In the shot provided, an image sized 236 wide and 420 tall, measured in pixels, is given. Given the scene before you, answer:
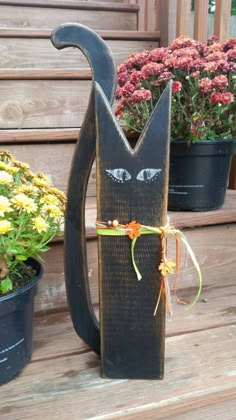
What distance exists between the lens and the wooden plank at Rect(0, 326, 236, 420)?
28.0 inches

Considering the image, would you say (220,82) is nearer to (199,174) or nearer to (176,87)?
(176,87)

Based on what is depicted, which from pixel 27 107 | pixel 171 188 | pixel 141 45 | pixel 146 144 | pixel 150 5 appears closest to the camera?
pixel 146 144

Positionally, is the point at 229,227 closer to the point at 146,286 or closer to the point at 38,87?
the point at 146,286

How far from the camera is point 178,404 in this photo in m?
0.74

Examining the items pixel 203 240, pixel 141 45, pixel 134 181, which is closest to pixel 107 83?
pixel 134 181

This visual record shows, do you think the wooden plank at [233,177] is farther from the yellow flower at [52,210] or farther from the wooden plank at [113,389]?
the yellow flower at [52,210]

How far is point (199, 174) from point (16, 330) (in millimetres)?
572

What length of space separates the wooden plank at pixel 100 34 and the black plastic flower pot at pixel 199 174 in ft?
2.75

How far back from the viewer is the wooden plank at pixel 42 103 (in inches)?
51.9

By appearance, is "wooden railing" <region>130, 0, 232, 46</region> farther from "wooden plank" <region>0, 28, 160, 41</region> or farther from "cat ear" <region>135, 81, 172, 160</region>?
"cat ear" <region>135, 81, 172, 160</region>

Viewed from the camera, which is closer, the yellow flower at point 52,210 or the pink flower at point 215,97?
the yellow flower at point 52,210

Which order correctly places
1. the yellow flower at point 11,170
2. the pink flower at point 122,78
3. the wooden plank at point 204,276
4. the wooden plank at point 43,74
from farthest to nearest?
the wooden plank at point 43,74 → the pink flower at point 122,78 → the wooden plank at point 204,276 → the yellow flower at point 11,170

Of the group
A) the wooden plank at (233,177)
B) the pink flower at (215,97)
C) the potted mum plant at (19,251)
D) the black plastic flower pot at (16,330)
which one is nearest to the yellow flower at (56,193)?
the potted mum plant at (19,251)

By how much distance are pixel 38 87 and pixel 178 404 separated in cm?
100
